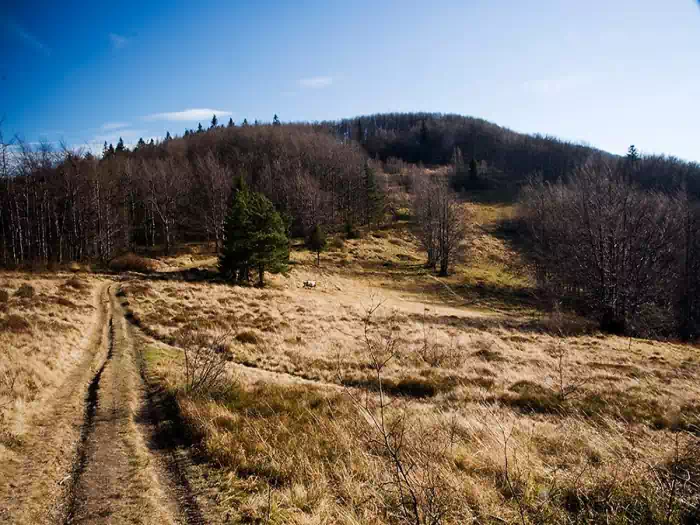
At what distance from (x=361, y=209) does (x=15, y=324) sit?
70.6 m

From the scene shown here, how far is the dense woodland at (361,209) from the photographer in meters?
26.4

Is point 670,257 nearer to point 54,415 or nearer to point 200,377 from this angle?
point 200,377

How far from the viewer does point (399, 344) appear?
54.3ft

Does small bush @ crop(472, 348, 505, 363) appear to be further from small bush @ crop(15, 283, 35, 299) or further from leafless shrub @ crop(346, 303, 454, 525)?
small bush @ crop(15, 283, 35, 299)

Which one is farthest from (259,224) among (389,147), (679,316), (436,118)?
(436,118)

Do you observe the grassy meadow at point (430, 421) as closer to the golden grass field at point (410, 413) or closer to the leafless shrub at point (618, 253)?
the golden grass field at point (410, 413)

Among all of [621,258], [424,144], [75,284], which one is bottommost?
[75,284]

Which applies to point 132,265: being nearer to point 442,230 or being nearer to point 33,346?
point 33,346

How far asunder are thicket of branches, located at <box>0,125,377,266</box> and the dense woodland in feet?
0.87

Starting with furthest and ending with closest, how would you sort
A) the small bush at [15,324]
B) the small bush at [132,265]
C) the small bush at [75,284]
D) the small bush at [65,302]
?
1. the small bush at [132,265]
2. the small bush at [75,284]
3. the small bush at [65,302]
4. the small bush at [15,324]

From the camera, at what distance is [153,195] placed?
60.0 meters

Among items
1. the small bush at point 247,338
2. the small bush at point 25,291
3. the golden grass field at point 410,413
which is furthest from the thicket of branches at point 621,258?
the small bush at point 25,291

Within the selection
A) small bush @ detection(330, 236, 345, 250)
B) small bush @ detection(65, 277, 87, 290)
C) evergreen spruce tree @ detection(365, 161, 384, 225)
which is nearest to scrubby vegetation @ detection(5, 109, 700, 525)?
small bush @ detection(65, 277, 87, 290)

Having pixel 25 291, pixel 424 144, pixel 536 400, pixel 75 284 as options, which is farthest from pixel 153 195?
pixel 424 144
